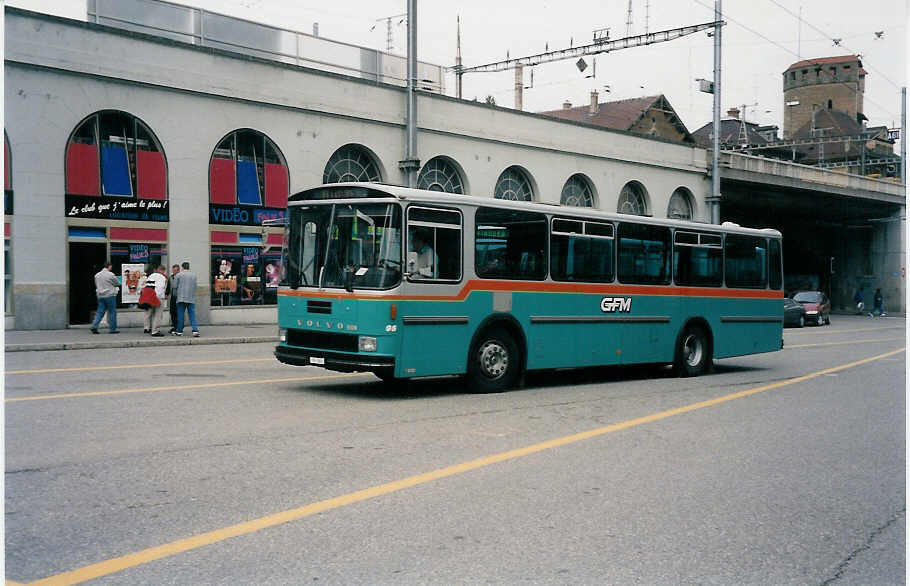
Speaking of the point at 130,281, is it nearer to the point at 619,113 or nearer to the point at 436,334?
the point at 436,334

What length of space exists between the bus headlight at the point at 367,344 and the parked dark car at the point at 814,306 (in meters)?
34.8

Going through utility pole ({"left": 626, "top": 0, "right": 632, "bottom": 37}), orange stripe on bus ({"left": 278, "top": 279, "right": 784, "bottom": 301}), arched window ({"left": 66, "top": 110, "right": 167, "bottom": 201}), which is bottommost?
orange stripe on bus ({"left": 278, "top": 279, "right": 784, "bottom": 301})

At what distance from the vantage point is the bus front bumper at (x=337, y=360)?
36.6 feet

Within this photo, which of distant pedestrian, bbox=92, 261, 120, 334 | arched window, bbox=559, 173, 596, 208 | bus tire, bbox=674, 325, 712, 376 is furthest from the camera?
arched window, bbox=559, 173, 596, 208

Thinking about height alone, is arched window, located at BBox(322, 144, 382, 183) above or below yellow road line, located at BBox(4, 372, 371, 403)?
above

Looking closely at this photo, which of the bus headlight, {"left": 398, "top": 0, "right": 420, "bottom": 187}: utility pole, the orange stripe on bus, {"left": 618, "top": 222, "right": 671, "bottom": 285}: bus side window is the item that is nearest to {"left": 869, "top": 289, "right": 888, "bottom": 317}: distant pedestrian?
{"left": 398, "top": 0, "right": 420, "bottom": 187}: utility pole

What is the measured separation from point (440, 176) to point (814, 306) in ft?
63.7

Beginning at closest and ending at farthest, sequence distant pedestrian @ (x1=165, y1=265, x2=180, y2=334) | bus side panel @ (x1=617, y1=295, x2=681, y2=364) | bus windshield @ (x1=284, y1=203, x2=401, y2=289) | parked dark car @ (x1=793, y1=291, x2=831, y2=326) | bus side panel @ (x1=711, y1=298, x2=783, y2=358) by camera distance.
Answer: bus windshield @ (x1=284, y1=203, x2=401, y2=289) → bus side panel @ (x1=617, y1=295, x2=681, y2=364) → bus side panel @ (x1=711, y1=298, x2=783, y2=358) → distant pedestrian @ (x1=165, y1=265, x2=180, y2=334) → parked dark car @ (x1=793, y1=291, x2=831, y2=326)

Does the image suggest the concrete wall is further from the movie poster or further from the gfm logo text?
the gfm logo text

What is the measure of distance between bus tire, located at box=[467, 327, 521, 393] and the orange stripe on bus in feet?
2.05

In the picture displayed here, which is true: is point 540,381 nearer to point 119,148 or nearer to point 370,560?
point 370,560

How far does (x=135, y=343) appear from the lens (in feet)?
64.2

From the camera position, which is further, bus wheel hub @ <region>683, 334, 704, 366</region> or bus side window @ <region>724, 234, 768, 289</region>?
bus side window @ <region>724, 234, 768, 289</region>

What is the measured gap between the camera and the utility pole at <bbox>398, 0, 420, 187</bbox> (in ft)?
85.6
